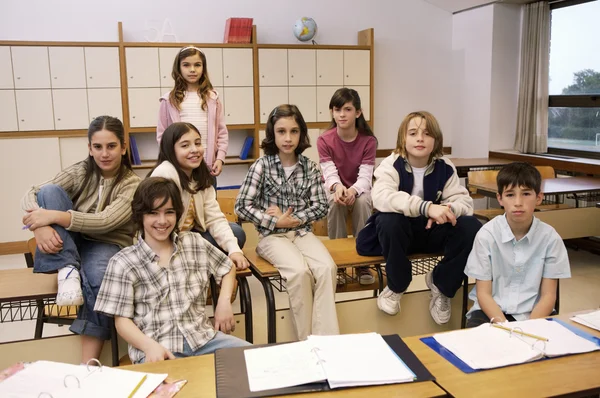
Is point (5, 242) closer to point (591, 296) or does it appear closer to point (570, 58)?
point (591, 296)

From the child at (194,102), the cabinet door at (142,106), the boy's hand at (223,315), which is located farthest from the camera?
the cabinet door at (142,106)

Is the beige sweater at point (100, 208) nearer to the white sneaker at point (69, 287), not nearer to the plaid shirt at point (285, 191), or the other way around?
the white sneaker at point (69, 287)

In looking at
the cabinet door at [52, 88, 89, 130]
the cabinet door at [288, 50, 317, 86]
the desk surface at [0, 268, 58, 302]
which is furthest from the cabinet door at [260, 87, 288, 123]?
the desk surface at [0, 268, 58, 302]

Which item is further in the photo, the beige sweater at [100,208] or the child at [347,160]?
the child at [347,160]

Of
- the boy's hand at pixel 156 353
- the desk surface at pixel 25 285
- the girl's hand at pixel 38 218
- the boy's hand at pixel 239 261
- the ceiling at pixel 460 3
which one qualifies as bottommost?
the boy's hand at pixel 156 353

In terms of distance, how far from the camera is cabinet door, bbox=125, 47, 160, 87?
17.1 ft

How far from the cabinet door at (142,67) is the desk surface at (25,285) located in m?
3.22

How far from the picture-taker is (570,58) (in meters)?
5.65

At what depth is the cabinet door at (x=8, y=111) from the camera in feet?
16.4

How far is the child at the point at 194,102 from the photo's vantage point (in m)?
3.39

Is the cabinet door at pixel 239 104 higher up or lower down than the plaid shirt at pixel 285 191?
higher up

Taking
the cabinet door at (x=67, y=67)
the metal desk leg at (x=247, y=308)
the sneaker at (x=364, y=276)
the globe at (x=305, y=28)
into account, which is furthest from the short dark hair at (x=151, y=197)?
the globe at (x=305, y=28)

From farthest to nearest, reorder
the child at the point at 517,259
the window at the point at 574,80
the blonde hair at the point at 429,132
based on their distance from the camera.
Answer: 1. the window at the point at 574,80
2. the blonde hair at the point at 429,132
3. the child at the point at 517,259

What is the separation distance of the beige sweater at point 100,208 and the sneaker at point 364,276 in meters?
1.20
